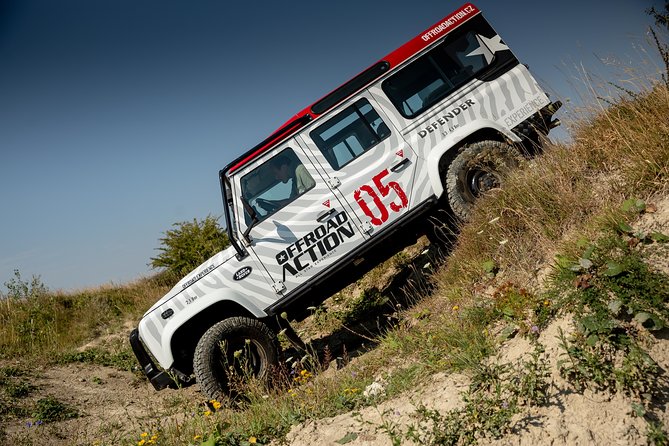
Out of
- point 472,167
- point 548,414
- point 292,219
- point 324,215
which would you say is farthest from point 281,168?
point 548,414

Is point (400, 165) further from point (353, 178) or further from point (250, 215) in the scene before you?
point (250, 215)

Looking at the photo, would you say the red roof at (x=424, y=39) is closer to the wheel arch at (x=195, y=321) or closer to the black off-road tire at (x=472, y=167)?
the black off-road tire at (x=472, y=167)

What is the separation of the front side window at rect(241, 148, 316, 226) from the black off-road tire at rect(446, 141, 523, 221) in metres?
1.59

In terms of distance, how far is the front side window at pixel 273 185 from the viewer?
17.5 ft

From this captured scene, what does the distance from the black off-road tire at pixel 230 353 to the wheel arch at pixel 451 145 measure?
8.12 feet

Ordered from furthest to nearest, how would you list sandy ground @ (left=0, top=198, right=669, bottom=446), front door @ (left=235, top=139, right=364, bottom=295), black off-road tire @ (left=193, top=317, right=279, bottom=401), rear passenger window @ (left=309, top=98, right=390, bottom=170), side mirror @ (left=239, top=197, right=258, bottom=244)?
rear passenger window @ (left=309, top=98, right=390, bottom=170) → front door @ (left=235, top=139, right=364, bottom=295) → side mirror @ (left=239, top=197, right=258, bottom=244) → black off-road tire @ (left=193, top=317, right=279, bottom=401) → sandy ground @ (left=0, top=198, right=669, bottom=446)

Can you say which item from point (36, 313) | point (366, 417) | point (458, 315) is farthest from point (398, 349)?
point (36, 313)

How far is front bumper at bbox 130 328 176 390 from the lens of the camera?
4840 mm

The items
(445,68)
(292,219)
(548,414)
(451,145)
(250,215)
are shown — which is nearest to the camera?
(548,414)

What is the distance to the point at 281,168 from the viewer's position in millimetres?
5406

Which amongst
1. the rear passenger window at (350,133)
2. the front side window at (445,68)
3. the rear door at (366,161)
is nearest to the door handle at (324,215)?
the rear door at (366,161)

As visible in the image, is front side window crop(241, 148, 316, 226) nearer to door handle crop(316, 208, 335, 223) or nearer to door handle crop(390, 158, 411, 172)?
door handle crop(316, 208, 335, 223)

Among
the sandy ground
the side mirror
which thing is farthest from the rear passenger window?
the sandy ground

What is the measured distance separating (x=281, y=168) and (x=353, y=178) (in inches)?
31.9
